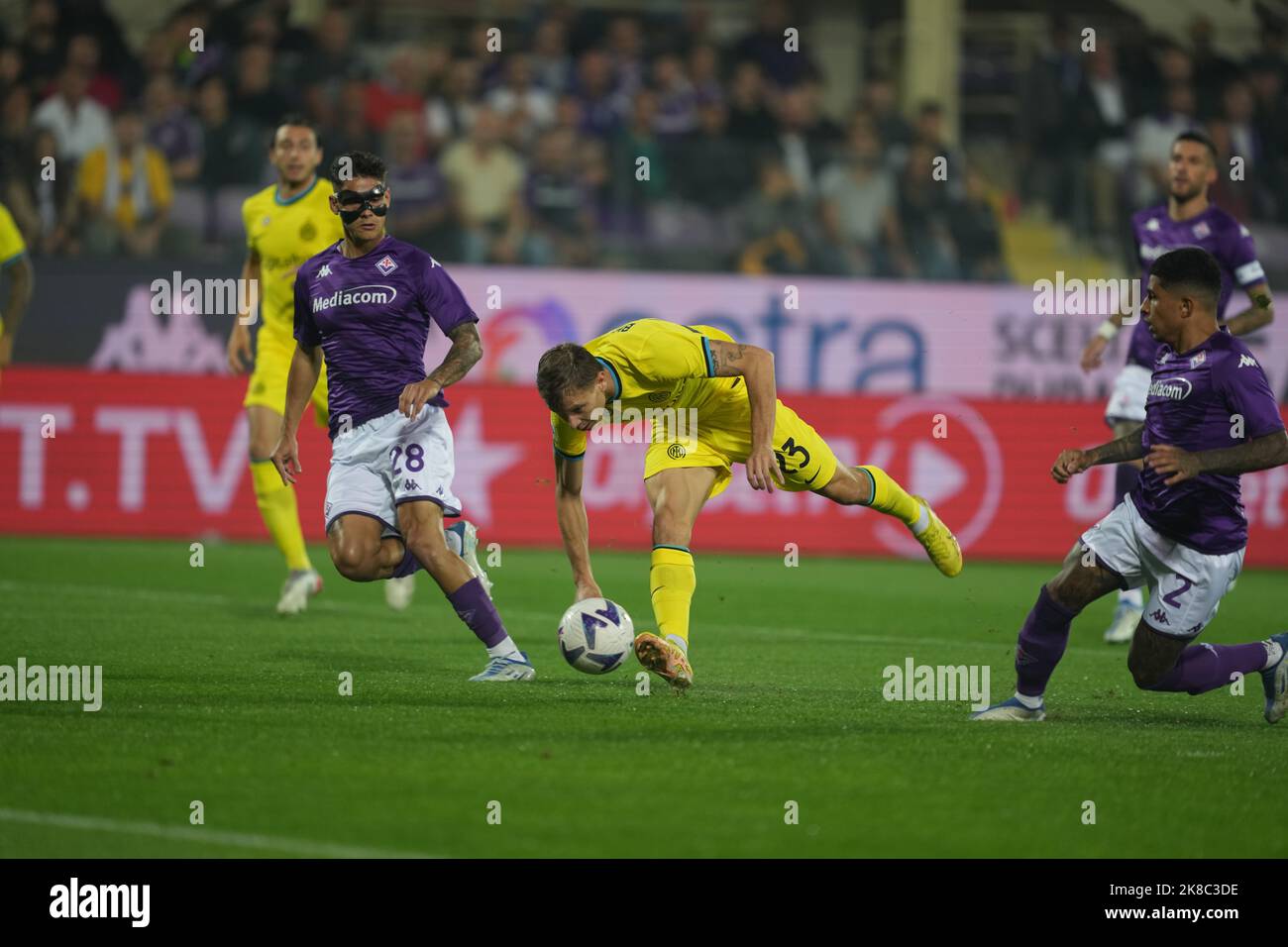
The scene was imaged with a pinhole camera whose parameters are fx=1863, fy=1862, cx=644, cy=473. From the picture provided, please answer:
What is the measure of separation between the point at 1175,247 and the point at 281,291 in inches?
210

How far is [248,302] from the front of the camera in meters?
11.4

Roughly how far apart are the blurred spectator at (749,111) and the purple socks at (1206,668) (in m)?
12.2

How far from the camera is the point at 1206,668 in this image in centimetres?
765

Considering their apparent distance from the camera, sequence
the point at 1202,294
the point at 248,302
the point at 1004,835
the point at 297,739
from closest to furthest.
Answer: the point at 1004,835, the point at 297,739, the point at 1202,294, the point at 248,302

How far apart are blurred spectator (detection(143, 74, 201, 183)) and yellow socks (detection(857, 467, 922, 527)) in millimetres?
10287

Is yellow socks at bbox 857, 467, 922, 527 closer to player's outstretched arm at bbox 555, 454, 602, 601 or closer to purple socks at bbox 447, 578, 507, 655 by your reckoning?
player's outstretched arm at bbox 555, 454, 602, 601

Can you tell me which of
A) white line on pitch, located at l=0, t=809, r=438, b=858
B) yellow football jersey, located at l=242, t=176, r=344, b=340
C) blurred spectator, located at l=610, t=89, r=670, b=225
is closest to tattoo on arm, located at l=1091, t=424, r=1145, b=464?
white line on pitch, located at l=0, t=809, r=438, b=858

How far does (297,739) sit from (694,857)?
6.99ft

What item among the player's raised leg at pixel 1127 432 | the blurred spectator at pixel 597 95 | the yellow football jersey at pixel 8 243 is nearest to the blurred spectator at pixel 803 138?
the blurred spectator at pixel 597 95

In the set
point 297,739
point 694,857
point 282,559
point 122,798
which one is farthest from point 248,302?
point 694,857

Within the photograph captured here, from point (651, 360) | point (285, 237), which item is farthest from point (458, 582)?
point (285, 237)

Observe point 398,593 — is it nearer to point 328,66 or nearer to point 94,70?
point 328,66

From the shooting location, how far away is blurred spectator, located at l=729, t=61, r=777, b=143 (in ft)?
62.9
